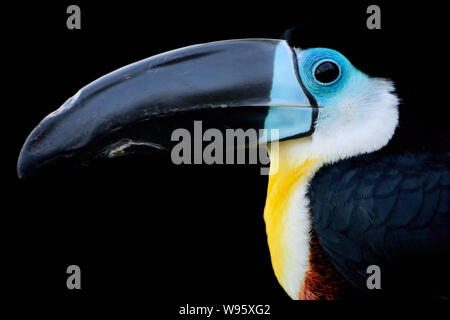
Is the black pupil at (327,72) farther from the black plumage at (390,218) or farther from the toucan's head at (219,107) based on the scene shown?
the black plumage at (390,218)

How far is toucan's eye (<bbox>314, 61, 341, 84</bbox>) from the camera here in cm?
245

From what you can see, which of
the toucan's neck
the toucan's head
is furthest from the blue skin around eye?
the toucan's neck

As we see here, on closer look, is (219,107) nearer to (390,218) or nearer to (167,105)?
(167,105)

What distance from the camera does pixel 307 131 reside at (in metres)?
2.46

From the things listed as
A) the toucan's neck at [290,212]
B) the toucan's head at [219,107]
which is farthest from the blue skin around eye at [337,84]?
the toucan's neck at [290,212]

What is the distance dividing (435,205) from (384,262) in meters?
0.29

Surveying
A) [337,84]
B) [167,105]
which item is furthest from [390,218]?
[167,105]

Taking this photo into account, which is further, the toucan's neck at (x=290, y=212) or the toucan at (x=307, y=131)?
the toucan's neck at (x=290, y=212)

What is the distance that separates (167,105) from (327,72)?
0.66m

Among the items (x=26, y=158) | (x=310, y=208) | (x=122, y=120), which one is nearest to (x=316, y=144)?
(x=310, y=208)

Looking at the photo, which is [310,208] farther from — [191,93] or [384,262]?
[191,93]

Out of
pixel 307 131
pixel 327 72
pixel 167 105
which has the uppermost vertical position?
pixel 327 72

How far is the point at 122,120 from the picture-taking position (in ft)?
7.93

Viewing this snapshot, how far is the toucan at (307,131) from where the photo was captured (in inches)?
93.0
